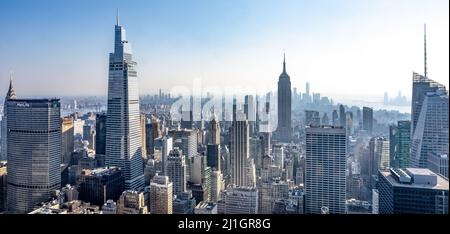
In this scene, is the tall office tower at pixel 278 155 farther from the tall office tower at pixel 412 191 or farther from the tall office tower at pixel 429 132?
the tall office tower at pixel 429 132

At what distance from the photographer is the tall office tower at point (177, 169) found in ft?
14.5

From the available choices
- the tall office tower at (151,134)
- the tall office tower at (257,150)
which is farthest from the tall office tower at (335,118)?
the tall office tower at (151,134)

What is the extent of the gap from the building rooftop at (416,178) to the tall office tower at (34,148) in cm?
351

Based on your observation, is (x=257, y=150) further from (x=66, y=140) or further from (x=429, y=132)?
(x=429, y=132)

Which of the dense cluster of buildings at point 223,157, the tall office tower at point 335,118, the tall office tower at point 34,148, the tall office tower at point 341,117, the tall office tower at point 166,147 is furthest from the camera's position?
the tall office tower at point 166,147

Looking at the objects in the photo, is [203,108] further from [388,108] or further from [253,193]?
[388,108]

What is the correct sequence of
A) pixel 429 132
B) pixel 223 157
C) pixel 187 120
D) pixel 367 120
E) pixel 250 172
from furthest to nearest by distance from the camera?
pixel 223 157
pixel 250 172
pixel 187 120
pixel 367 120
pixel 429 132

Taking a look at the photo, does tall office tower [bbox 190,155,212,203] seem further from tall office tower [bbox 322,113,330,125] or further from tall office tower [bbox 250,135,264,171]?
tall office tower [bbox 322,113,330,125]

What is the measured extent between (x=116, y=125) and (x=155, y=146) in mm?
1603

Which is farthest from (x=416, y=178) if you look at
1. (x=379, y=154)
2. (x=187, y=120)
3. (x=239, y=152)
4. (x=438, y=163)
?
(x=239, y=152)

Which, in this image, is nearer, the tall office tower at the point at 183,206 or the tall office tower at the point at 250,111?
the tall office tower at the point at 183,206

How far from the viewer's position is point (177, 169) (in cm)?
461

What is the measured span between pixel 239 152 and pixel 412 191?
326cm
